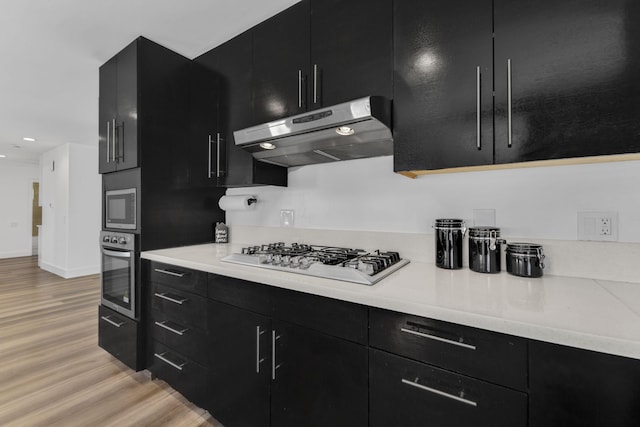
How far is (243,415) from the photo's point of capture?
1.33m

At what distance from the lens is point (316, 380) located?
108 cm

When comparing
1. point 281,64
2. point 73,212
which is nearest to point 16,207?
point 73,212

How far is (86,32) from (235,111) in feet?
3.87

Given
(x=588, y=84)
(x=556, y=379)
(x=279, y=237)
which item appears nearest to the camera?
(x=556, y=379)

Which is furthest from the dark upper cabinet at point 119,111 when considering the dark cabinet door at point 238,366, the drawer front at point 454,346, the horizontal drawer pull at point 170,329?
the drawer front at point 454,346

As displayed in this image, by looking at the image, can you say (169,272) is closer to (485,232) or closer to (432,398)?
(432,398)

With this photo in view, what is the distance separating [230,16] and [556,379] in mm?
2285

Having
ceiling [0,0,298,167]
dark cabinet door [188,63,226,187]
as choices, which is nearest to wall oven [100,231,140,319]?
dark cabinet door [188,63,226,187]

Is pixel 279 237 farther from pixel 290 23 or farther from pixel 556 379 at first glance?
pixel 556 379

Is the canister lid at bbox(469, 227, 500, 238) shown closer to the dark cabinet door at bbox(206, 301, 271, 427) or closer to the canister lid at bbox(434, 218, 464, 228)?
the canister lid at bbox(434, 218, 464, 228)

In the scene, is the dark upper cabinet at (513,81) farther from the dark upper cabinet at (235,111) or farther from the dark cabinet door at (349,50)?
the dark upper cabinet at (235,111)

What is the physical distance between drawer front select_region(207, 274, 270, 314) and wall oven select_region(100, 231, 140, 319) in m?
0.78

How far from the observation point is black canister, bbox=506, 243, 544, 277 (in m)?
1.13

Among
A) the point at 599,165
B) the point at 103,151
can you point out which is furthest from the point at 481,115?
the point at 103,151
